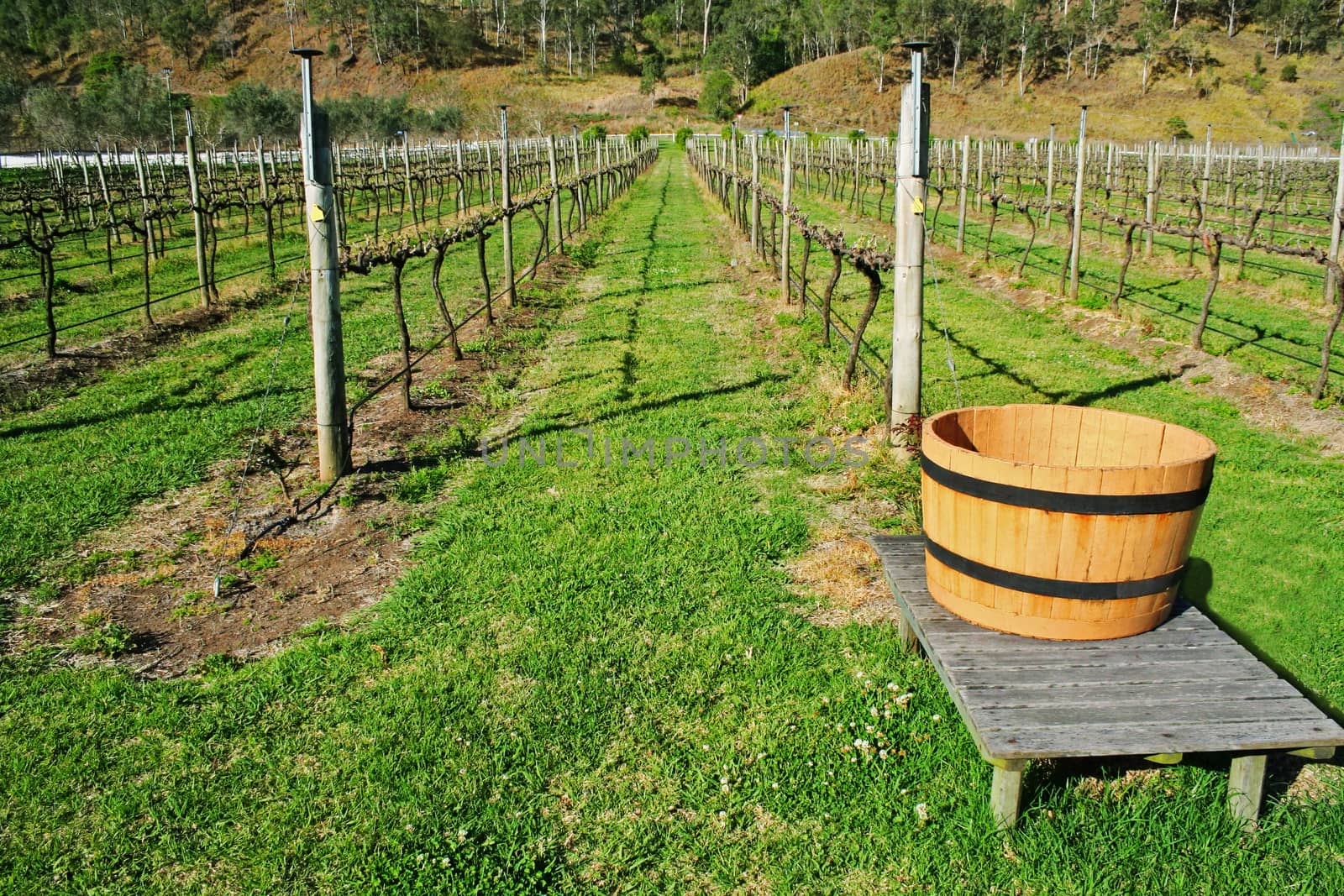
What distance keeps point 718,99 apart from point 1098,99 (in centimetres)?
3389

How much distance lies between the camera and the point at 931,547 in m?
3.71

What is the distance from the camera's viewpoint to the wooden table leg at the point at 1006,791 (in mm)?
2916

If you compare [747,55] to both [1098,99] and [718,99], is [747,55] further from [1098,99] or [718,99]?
[1098,99]

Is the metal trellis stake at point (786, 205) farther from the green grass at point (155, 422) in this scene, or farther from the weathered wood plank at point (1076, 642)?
the weathered wood plank at point (1076, 642)

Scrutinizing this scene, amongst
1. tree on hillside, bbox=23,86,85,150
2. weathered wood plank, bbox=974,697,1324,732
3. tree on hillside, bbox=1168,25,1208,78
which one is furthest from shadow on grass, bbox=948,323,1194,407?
tree on hillside, bbox=1168,25,1208,78

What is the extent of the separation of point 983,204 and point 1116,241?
27.5 feet

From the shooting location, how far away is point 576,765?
11.4 feet

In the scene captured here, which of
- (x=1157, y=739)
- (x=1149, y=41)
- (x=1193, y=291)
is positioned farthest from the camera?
(x=1149, y=41)

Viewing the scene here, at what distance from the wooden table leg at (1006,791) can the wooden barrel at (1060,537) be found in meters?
0.64

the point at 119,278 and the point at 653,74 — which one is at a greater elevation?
the point at 653,74

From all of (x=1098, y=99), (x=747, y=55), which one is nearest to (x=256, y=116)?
(x=747, y=55)

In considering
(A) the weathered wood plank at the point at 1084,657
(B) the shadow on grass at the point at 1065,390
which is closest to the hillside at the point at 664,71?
(B) the shadow on grass at the point at 1065,390

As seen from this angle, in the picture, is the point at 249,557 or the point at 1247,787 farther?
the point at 249,557

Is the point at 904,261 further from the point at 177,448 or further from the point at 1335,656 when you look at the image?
the point at 177,448
